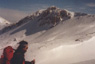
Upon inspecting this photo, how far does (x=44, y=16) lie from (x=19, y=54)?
60.1 feet

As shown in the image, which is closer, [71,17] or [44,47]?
[44,47]

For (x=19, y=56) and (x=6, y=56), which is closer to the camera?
(x=6, y=56)

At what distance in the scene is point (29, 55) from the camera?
8281mm

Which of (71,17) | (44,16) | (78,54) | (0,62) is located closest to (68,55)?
(78,54)

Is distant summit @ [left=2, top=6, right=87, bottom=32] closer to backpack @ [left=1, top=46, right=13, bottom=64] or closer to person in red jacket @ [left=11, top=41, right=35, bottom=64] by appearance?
person in red jacket @ [left=11, top=41, right=35, bottom=64]

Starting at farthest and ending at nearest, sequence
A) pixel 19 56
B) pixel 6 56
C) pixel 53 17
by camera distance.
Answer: pixel 53 17
pixel 19 56
pixel 6 56

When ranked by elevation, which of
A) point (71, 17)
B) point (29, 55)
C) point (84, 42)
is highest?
point (71, 17)

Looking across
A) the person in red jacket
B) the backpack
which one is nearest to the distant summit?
the person in red jacket

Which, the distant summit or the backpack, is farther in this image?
the distant summit

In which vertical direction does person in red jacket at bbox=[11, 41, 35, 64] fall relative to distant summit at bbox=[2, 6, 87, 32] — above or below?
below

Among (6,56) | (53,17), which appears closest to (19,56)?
(6,56)

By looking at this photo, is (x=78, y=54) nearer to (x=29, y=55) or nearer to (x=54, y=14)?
(x=29, y=55)

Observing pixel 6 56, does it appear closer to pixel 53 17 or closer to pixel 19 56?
pixel 19 56

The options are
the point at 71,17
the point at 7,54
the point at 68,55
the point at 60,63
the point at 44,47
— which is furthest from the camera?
the point at 71,17
